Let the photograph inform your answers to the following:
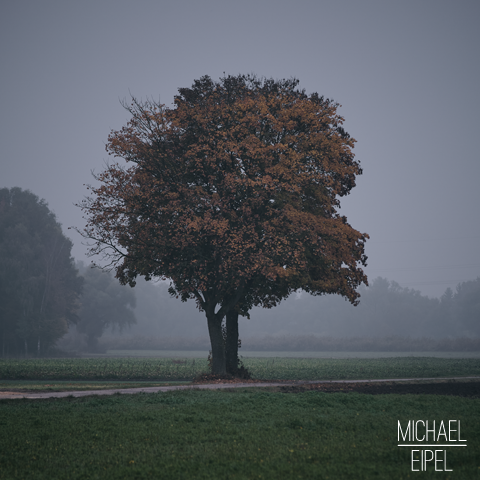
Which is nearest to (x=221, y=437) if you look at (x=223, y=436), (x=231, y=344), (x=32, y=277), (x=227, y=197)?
(x=223, y=436)

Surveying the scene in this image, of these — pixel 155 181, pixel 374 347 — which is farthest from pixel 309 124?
pixel 374 347

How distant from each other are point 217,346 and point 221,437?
16478mm

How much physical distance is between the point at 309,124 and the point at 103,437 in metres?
20.0

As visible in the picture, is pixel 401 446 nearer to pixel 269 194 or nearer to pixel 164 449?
pixel 164 449

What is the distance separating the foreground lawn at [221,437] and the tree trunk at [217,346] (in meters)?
10.3

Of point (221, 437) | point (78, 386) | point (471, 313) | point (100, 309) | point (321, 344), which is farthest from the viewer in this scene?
point (471, 313)

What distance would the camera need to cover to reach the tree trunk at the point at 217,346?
27125 millimetres

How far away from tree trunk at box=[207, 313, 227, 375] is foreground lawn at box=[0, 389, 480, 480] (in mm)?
10268

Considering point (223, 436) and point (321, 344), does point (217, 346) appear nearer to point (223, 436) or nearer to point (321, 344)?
point (223, 436)

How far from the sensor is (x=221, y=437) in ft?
35.9

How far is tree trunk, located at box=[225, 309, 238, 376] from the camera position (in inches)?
1113

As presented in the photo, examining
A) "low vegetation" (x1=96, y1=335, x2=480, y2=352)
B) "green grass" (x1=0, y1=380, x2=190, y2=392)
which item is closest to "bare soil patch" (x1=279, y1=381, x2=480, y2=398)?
"green grass" (x1=0, y1=380, x2=190, y2=392)

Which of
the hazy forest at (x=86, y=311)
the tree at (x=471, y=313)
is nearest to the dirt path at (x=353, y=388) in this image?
the hazy forest at (x=86, y=311)

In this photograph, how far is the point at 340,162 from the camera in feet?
92.4
